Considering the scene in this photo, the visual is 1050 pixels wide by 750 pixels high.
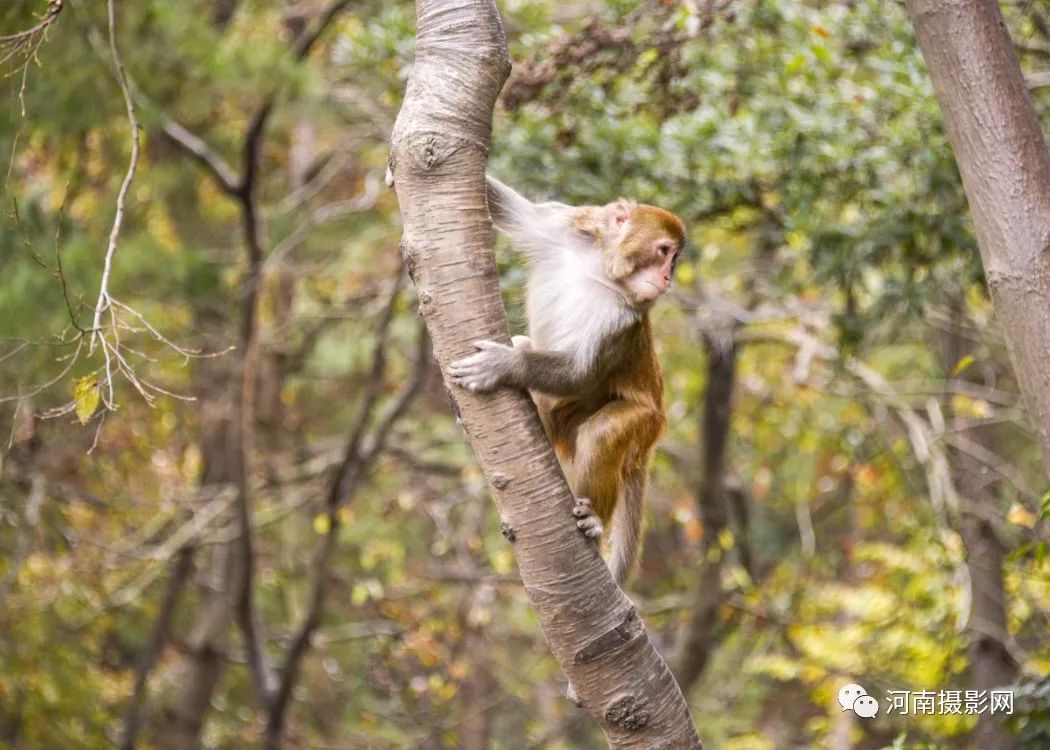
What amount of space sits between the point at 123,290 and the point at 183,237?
3656 millimetres

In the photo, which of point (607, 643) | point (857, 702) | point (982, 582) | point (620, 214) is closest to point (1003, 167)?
point (620, 214)

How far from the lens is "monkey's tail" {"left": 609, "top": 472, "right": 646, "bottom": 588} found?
4660mm

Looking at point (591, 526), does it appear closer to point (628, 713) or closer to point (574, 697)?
point (574, 697)

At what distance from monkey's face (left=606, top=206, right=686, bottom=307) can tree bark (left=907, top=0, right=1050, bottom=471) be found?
3.62 ft

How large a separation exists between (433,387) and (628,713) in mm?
8145

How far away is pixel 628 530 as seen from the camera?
15.4 ft

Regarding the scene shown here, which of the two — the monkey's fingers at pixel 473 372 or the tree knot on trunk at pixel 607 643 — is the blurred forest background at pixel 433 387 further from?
the tree knot on trunk at pixel 607 643

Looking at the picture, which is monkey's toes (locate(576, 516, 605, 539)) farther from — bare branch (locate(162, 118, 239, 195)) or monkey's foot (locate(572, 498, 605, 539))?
bare branch (locate(162, 118, 239, 195))

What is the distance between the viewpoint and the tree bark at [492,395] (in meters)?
→ 3.14

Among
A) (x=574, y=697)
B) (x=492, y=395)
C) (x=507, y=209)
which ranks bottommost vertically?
(x=574, y=697)

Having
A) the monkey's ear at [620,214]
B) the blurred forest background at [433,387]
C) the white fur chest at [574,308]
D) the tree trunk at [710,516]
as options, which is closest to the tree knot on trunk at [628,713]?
the white fur chest at [574,308]

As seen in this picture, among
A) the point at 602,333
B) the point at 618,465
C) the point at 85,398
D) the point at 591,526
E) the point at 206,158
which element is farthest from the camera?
the point at 206,158

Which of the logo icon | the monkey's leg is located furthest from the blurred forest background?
the monkey's leg

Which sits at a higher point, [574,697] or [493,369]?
[493,369]
